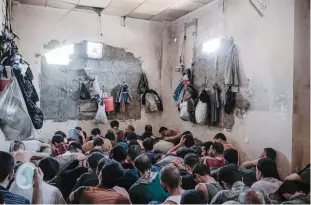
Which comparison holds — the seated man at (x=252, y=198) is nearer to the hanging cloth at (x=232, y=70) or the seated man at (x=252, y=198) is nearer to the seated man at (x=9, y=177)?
the seated man at (x=9, y=177)

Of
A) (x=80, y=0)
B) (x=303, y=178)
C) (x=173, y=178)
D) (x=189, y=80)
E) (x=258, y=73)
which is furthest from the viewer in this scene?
(x=189, y=80)

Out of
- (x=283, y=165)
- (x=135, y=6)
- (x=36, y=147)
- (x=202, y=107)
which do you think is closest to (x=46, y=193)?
(x=36, y=147)

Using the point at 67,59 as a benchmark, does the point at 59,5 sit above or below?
above

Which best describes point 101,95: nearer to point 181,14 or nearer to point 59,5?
point 59,5

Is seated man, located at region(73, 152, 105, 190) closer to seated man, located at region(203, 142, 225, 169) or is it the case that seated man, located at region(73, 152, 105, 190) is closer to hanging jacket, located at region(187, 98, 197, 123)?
seated man, located at region(203, 142, 225, 169)

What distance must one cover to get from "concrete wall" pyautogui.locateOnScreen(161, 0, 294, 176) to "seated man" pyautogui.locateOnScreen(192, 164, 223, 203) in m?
1.88

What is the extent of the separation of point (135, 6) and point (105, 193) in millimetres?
4962

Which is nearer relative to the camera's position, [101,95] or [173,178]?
[173,178]

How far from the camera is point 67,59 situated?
6.64m

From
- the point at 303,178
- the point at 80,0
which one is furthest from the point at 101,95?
the point at 303,178

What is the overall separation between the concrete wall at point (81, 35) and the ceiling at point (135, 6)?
20cm

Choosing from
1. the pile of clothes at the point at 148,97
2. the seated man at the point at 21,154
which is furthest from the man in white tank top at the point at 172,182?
the pile of clothes at the point at 148,97

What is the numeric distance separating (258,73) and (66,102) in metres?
4.00

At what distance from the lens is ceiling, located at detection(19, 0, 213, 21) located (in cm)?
613
